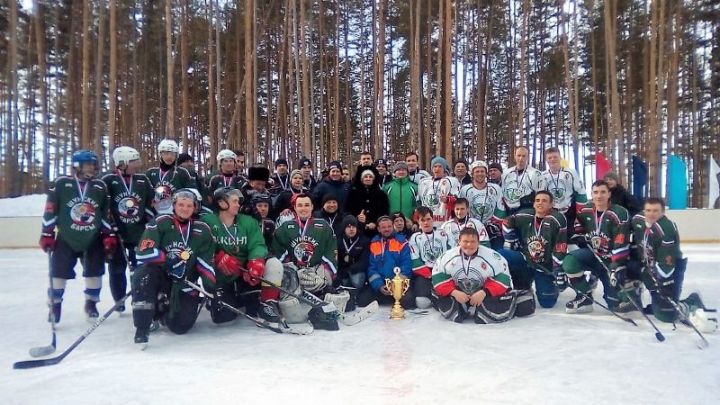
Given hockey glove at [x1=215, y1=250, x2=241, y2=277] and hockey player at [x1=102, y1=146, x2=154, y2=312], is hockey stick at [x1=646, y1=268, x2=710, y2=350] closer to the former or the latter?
hockey glove at [x1=215, y1=250, x2=241, y2=277]

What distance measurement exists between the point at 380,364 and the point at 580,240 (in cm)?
295

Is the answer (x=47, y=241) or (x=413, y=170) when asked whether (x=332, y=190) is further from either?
(x=47, y=241)

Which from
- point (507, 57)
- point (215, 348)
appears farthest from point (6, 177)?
point (507, 57)

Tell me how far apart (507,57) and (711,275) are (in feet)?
59.4

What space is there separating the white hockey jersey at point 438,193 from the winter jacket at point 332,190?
1.05 m

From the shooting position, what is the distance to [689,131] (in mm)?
24094

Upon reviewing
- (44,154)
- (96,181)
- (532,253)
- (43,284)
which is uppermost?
(44,154)

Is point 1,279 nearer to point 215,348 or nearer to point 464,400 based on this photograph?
point 215,348

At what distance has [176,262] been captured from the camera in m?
4.28

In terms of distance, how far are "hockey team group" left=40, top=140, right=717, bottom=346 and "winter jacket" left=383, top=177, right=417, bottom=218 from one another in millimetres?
467

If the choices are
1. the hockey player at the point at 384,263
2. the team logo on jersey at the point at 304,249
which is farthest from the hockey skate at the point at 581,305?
the team logo on jersey at the point at 304,249

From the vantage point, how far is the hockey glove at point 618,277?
4832 millimetres

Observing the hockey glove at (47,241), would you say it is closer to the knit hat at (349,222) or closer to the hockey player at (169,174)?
the hockey player at (169,174)

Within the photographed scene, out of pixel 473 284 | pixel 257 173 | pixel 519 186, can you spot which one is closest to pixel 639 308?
pixel 473 284
